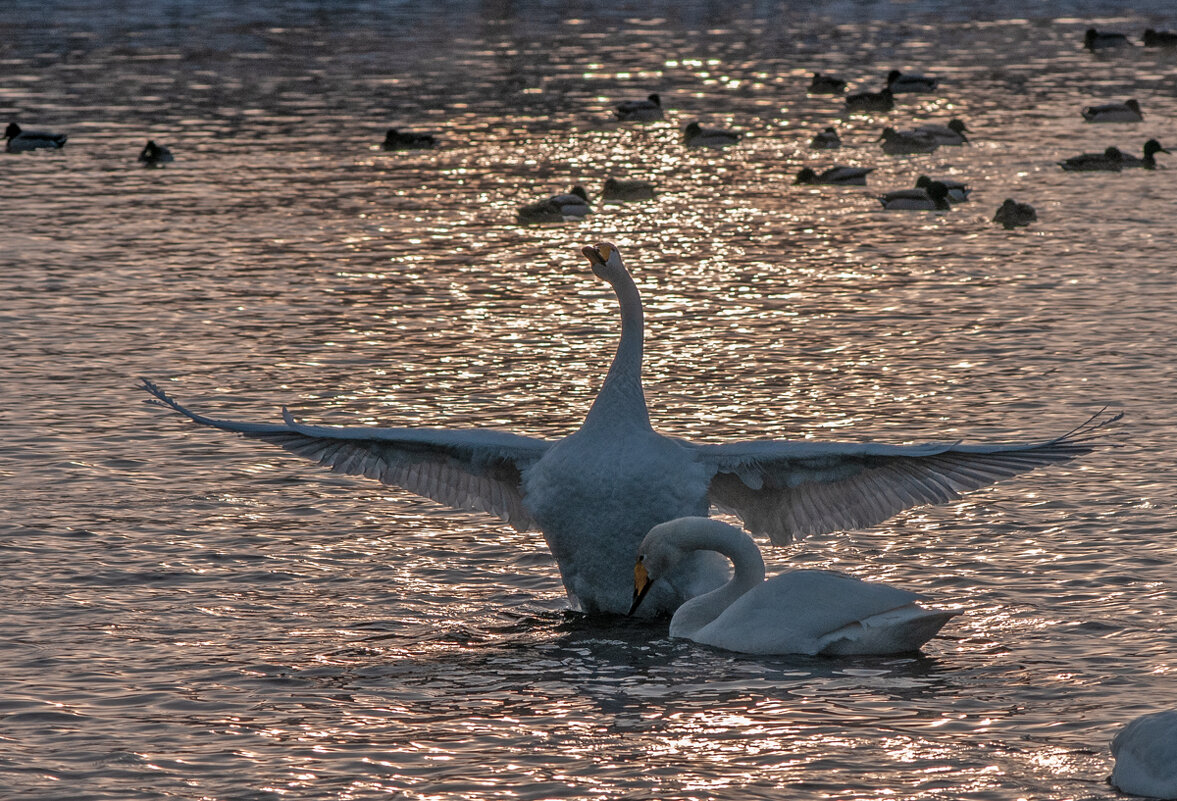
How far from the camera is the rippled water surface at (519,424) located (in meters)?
9.20

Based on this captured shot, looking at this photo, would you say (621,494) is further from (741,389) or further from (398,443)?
(741,389)

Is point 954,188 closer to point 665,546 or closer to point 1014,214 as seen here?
point 1014,214

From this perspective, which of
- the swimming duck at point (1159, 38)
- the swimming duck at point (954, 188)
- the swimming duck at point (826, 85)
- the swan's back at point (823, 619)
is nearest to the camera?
the swan's back at point (823, 619)

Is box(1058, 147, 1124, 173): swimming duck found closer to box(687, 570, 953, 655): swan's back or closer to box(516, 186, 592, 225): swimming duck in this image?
box(516, 186, 592, 225): swimming duck

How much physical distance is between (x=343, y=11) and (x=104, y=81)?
71.6ft

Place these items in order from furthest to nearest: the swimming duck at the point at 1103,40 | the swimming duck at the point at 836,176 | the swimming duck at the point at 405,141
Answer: the swimming duck at the point at 1103,40, the swimming duck at the point at 405,141, the swimming duck at the point at 836,176

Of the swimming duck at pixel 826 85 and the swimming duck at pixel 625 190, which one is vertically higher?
the swimming duck at pixel 826 85

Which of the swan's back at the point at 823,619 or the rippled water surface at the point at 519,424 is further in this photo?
the swan's back at the point at 823,619

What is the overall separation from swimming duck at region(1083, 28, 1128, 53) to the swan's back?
129 feet

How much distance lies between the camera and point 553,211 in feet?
84.2

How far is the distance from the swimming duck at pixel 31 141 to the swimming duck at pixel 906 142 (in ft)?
49.6

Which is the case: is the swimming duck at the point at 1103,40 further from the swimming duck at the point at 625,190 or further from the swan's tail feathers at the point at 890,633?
the swan's tail feathers at the point at 890,633

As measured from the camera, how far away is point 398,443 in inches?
461

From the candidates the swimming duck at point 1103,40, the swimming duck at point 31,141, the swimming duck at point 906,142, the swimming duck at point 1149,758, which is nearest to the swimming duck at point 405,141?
the swimming duck at point 31,141
